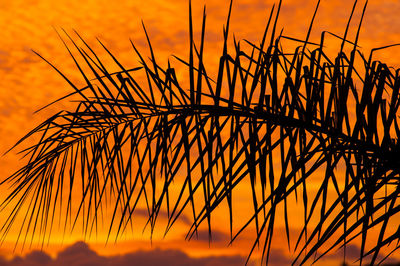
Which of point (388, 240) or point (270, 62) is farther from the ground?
point (270, 62)

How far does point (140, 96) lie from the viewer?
2.05m

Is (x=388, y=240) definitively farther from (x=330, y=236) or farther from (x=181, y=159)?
(x=181, y=159)

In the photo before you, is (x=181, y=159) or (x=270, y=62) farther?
(x=270, y=62)

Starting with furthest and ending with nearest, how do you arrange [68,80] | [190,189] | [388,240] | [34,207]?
[34,207] → [68,80] → [190,189] → [388,240]

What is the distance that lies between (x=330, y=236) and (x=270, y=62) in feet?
2.17

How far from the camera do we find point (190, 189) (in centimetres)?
185

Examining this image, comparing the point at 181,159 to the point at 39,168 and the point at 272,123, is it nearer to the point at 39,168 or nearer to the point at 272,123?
the point at 272,123

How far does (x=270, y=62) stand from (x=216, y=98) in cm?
24

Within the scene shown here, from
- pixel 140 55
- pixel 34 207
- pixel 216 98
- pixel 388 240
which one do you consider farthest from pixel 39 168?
pixel 388 240

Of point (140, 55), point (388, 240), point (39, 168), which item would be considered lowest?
point (388, 240)

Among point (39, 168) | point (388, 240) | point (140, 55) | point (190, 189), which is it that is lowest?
point (388, 240)

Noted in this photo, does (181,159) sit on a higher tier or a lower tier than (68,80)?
lower

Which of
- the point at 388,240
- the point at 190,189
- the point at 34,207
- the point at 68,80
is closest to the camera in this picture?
the point at 388,240

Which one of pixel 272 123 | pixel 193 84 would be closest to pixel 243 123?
pixel 272 123
